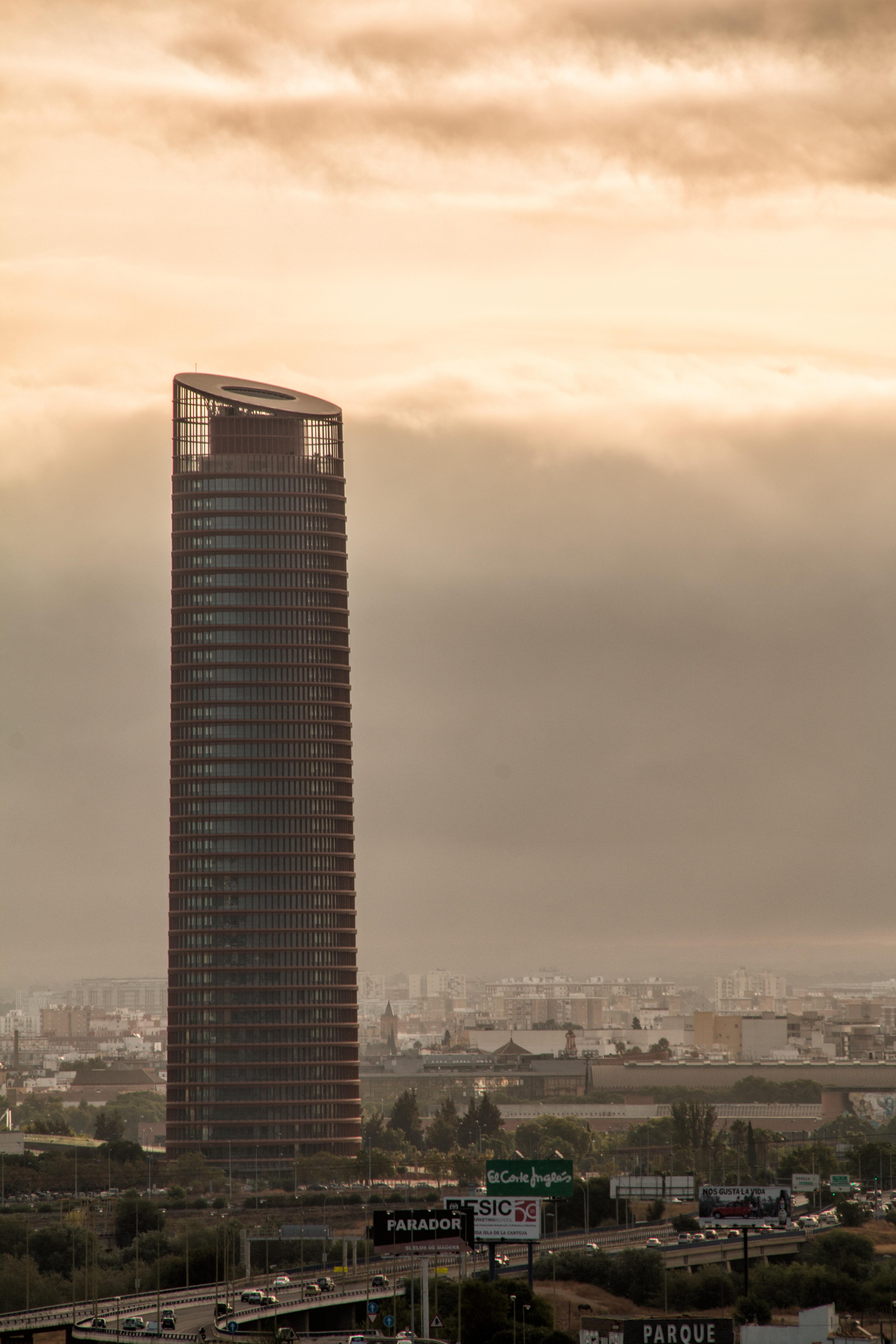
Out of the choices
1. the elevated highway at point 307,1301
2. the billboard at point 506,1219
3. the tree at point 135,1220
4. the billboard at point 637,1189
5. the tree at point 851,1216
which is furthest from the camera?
the billboard at point 637,1189

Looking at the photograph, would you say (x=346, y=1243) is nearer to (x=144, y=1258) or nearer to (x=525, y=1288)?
(x=144, y=1258)

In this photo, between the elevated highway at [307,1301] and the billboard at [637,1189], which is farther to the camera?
the billboard at [637,1189]

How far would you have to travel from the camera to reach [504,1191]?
135250 millimetres

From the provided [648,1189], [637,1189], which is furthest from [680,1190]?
[637,1189]

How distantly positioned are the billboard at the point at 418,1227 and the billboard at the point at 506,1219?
7.16 metres

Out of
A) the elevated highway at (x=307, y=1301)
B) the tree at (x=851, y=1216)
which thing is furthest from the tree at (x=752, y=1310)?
the tree at (x=851, y=1216)

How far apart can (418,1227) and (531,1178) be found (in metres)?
20.4

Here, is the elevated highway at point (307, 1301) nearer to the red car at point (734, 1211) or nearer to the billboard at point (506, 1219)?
the red car at point (734, 1211)

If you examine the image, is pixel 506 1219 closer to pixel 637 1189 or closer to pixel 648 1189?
pixel 637 1189

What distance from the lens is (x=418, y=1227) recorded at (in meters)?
116

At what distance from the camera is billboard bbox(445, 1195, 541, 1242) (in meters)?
126

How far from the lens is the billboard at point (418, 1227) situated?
116500 mm

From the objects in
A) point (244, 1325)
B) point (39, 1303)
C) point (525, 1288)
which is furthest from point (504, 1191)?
point (39, 1303)

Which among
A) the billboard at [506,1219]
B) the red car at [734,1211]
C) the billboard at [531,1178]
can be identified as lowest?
the red car at [734,1211]
